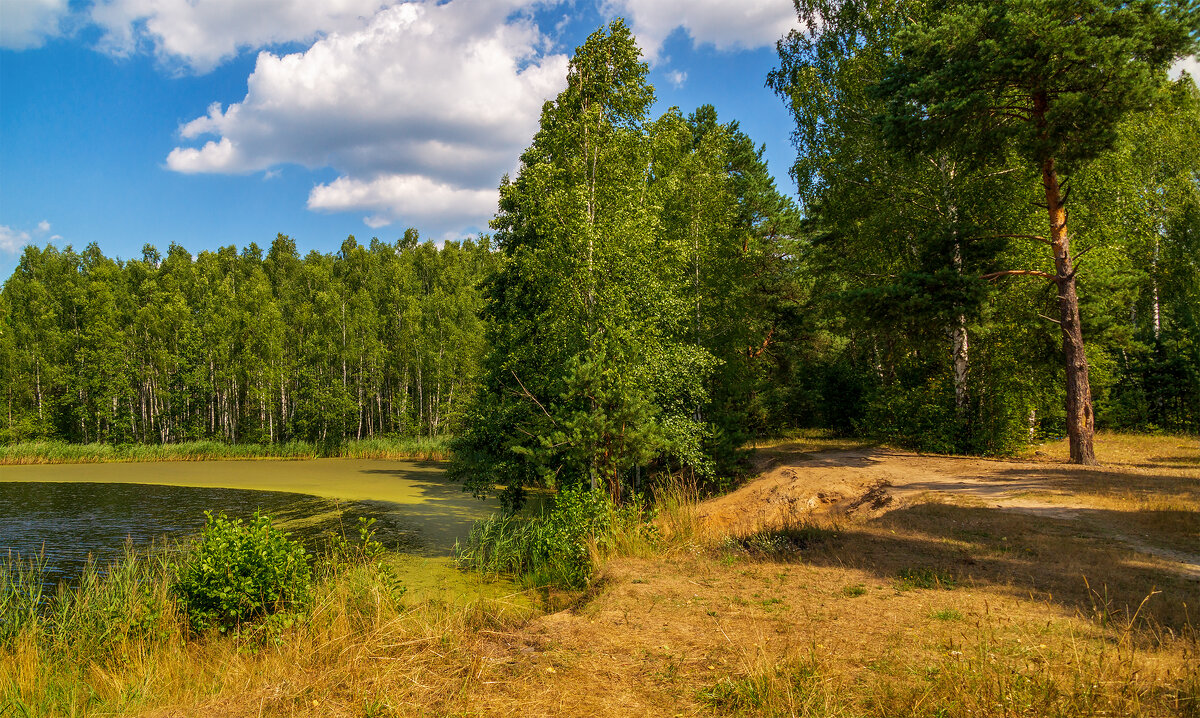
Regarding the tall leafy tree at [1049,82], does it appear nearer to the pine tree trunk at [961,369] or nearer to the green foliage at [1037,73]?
the green foliage at [1037,73]

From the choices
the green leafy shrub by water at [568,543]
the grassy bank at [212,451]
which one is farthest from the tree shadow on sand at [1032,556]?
the grassy bank at [212,451]

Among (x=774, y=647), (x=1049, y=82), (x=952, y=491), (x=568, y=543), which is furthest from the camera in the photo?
(x=1049, y=82)

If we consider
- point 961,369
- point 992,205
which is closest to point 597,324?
point 961,369

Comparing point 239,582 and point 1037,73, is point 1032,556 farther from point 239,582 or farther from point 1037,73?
point 1037,73

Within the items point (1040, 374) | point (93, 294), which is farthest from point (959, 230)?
point (93, 294)

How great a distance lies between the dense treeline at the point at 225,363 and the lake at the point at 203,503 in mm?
8519

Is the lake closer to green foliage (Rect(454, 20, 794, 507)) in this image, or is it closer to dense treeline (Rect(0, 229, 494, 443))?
green foliage (Rect(454, 20, 794, 507))

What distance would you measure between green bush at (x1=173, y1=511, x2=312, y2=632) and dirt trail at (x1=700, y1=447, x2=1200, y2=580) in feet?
20.4

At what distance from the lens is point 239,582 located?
20.0ft

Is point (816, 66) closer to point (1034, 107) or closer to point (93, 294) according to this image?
point (1034, 107)

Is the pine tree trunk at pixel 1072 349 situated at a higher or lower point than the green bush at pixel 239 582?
higher

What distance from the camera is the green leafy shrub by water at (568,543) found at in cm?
854

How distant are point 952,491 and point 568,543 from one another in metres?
6.07

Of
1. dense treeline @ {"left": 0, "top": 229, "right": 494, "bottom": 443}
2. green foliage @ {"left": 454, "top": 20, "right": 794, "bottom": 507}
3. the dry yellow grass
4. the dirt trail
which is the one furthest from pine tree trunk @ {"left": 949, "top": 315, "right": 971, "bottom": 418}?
dense treeline @ {"left": 0, "top": 229, "right": 494, "bottom": 443}
